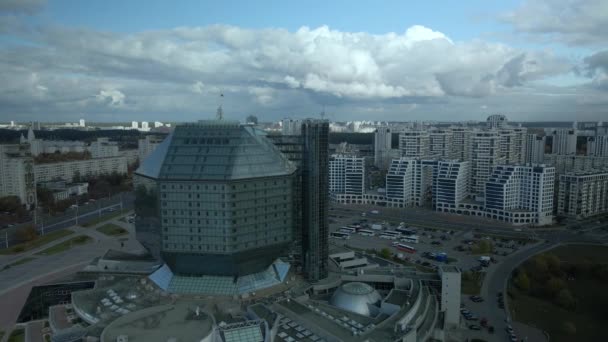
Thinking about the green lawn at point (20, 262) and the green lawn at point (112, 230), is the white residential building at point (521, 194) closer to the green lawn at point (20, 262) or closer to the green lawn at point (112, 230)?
the green lawn at point (112, 230)

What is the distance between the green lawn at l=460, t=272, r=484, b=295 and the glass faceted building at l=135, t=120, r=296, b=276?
14626 mm

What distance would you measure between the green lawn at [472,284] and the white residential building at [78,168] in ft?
248

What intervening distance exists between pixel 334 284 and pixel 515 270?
17.4m

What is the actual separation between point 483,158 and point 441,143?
20394 mm

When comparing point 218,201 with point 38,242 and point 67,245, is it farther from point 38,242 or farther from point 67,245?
point 38,242

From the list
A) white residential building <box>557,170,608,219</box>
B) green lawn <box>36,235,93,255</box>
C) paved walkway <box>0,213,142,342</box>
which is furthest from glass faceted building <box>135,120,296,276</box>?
white residential building <box>557,170,608,219</box>

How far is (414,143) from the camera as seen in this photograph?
88438mm

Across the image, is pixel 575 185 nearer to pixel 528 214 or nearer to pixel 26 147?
pixel 528 214

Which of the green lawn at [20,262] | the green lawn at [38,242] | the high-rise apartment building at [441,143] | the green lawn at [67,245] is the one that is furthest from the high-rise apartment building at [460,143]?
the green lawn at [20,262]

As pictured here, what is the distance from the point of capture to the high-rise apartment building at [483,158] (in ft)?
231

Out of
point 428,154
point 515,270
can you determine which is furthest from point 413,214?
point 428,154

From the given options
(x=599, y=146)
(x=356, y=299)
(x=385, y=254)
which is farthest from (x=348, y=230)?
(x=599, y=146)

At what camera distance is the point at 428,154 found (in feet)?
298

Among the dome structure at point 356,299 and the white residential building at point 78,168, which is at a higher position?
the white residential building at point 78,168
